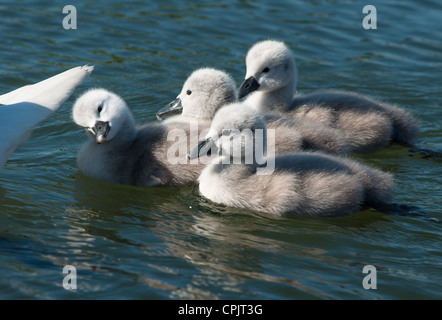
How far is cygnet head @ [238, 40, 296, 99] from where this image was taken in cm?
784

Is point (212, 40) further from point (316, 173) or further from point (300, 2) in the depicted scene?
point (316, 173)

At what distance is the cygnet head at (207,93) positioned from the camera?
735cm

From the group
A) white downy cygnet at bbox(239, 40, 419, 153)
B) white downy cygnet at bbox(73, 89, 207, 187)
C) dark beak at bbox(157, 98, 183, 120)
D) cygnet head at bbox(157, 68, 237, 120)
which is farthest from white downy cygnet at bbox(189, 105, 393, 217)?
dark beak at bbox(157, 98, 183, 120)

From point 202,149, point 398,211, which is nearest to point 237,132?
point 202,149

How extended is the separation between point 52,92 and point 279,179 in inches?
93.4

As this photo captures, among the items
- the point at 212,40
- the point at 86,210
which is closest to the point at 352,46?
the point at 212,40

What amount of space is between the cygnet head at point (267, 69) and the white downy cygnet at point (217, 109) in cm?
43

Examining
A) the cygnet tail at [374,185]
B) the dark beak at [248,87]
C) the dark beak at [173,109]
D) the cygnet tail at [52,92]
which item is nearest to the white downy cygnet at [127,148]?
the cygnet tail at [52,92]

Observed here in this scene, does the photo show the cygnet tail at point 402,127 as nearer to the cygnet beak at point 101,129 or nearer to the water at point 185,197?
the water at point 185,197

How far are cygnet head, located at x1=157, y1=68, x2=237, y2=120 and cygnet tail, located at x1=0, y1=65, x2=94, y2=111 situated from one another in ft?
3.24

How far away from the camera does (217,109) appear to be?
24.3ft

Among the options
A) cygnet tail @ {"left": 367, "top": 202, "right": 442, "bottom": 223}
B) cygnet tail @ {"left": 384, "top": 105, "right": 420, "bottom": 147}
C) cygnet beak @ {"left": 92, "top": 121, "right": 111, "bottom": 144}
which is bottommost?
cygnet tail @ {"left": 367, "top": 202, "right": 442, "bottom": 223}

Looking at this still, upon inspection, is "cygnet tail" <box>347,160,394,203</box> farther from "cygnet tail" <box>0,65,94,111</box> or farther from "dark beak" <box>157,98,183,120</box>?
"cygnet tail" <box>0,65,94,111</box>

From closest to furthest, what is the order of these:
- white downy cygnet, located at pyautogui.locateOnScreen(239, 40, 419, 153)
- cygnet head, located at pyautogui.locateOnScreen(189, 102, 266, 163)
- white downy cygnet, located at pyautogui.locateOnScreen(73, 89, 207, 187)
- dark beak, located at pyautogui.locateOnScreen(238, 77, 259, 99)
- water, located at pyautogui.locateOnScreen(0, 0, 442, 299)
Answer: water, located at pyautogui.locateOnScreen(0, 0, 442, 299) < cygnet head, located at pyautogui.locateOnScreen(189, 102, 266, 163) < white downy cygnet, located at pyautogui.locateOnScreen(73, 89, 207, 187) < white downy cygnet, located at pyautogui.locateOnScreen(239, 40, 419, 153) < dark beak, located at pyautogui.locateOnScreen(238, 77, 259, 99)
